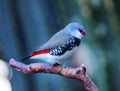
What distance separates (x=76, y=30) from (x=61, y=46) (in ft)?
0.16

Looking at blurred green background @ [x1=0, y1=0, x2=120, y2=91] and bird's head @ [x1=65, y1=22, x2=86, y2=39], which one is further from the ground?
blurred green background @ [x1=0, y1=0, x2=120, y2=91]

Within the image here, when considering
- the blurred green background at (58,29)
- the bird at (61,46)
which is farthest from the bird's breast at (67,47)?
the blurred green background at (58,29)

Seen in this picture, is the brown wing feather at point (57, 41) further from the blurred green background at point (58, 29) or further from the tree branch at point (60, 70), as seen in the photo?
the blurred green background at point (58, 29)

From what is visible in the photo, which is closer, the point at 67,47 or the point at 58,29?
the point at 67,47

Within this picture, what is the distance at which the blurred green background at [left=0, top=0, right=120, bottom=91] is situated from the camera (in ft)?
5.66

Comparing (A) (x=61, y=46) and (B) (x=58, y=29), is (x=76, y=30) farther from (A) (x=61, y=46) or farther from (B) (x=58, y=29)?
(B) (x=58, y=29)

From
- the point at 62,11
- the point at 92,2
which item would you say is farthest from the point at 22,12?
the point at 92,2

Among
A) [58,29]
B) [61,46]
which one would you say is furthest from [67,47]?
[58,29]

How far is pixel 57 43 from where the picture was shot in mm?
774

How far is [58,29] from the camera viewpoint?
183 cm

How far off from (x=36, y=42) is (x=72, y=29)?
0.98 meters

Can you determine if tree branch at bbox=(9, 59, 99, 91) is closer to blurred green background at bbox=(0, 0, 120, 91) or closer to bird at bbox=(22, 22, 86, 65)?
bird at bbox=(22, 22, 86, 65)

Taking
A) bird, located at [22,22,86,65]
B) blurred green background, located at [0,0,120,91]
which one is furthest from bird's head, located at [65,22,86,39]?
blurred green background, located at [0,0,120,91]

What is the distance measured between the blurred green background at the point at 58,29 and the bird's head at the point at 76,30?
76 centimetres
